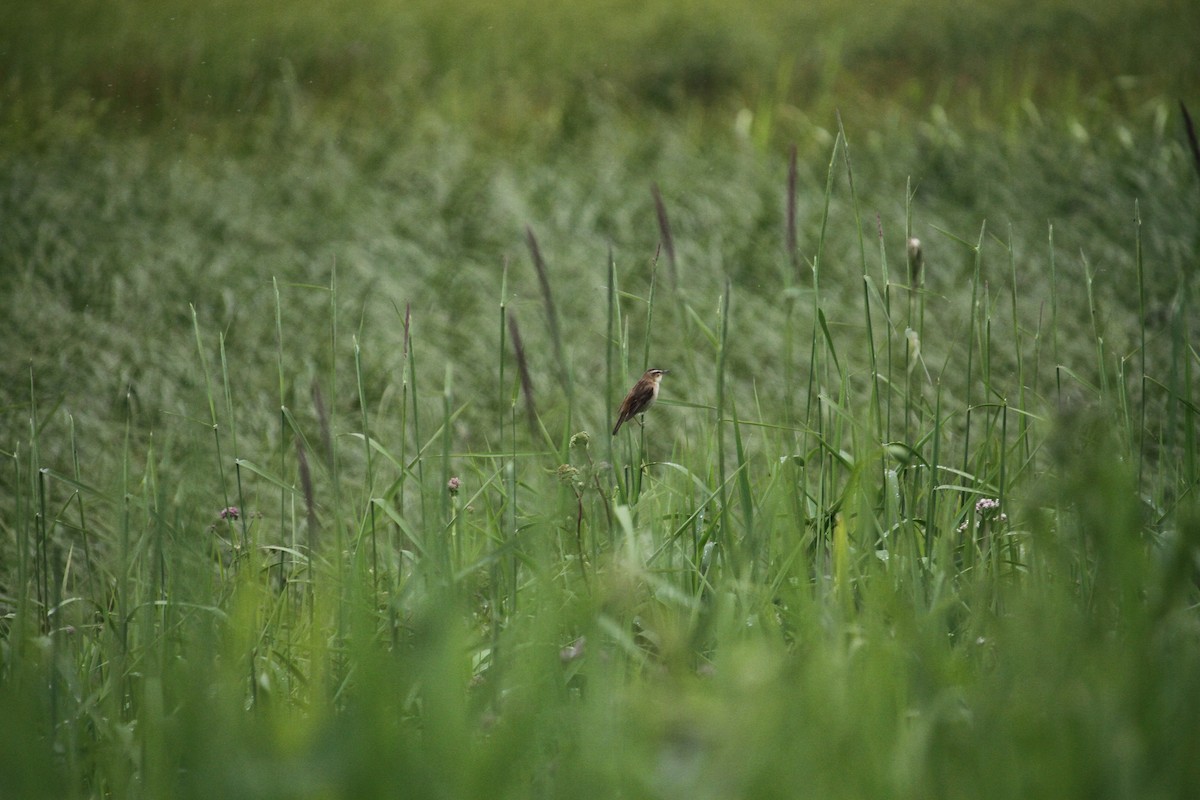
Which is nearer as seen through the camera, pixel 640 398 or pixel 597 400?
pixel 640 398

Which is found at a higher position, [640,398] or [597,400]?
[640,398]

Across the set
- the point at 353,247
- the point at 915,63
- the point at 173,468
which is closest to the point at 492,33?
the point at 353,247

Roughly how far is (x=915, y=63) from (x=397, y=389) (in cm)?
202

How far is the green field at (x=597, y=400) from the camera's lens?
48 centimetres

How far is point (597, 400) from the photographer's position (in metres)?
1.84

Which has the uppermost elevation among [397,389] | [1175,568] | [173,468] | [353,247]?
[1175,568]

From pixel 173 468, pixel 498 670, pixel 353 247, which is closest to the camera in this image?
pixel 498 670

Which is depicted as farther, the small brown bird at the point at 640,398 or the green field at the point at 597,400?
the small brown bird at the point at 640,398

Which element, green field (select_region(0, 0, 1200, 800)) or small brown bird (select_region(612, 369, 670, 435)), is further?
small brown bird (select_region(612, 369, 670, 435))

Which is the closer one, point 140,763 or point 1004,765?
point 1004,765

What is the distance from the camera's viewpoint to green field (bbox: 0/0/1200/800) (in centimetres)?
48

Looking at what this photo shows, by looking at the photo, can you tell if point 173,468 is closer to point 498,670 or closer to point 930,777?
point 498,670

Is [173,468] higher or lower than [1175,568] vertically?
lower

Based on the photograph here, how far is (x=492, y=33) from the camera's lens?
9.39ft
